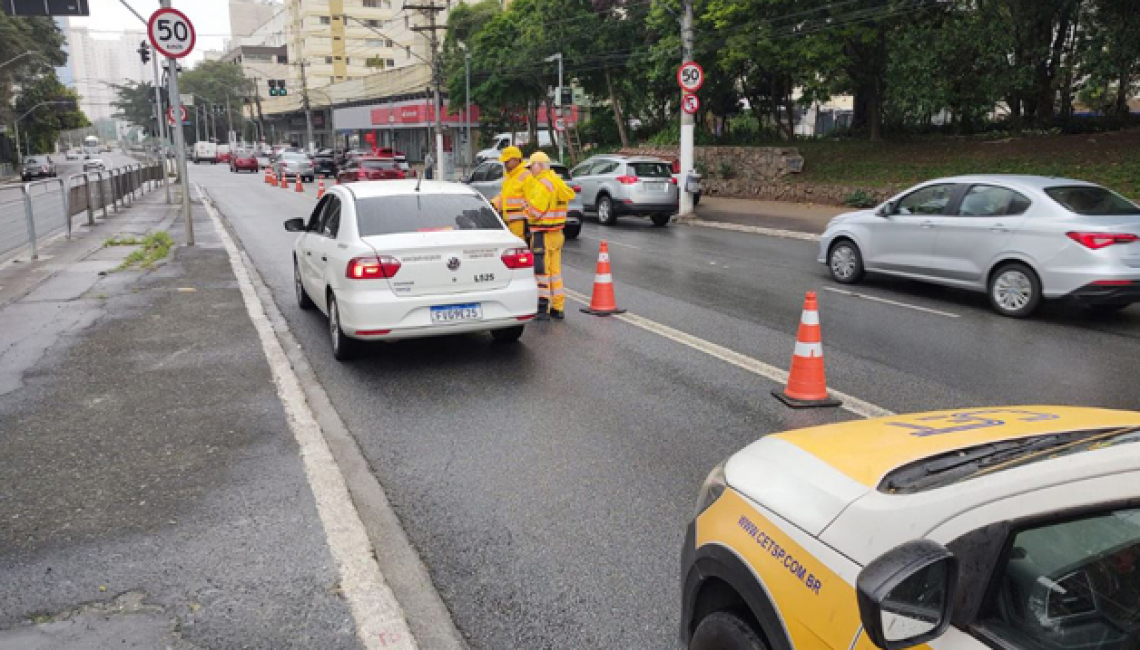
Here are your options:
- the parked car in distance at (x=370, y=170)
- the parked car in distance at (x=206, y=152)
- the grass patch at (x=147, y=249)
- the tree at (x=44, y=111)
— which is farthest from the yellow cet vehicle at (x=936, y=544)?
the parked car in distance at (x=206, y=152)

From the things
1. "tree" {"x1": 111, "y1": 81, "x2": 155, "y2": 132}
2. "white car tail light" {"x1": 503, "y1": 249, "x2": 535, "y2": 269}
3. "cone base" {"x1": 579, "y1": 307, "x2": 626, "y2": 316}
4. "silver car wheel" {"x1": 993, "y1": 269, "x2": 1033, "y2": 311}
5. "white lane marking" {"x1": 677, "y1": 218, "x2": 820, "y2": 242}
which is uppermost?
"tree" {"x1": 111, "y1": 81, "x2": 155, "y2": 132}

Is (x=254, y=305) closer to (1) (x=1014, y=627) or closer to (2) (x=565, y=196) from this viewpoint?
(2) (x=565, y=196)

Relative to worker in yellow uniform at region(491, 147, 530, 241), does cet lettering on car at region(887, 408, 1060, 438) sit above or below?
below

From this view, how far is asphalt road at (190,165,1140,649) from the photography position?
12.6ft

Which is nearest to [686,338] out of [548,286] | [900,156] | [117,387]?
[548,286]

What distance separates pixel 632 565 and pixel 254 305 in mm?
7590

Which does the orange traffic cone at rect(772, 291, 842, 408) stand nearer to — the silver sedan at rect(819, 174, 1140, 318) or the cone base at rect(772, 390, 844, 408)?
the cone base at rect(772, 390, 844, 408)

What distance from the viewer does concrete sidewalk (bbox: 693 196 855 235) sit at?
808 inches

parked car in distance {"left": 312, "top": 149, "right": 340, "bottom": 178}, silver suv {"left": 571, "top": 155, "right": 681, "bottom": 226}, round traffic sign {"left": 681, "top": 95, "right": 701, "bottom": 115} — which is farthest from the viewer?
parked car in distance {"left": 312, "top": 149, "right": 340, "bottom": 178}

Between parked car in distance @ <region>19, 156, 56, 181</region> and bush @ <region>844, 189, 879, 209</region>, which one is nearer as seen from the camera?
bush @ <region>844, 189, 879, 209</region>

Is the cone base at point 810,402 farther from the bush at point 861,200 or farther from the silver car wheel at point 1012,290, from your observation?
the bush at point 861,200

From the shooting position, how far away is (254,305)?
403 inches

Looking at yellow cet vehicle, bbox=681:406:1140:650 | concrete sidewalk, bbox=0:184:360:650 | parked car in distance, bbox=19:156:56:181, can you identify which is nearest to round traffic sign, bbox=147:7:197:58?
concrete sidewalk, bbox=0:184:360:650

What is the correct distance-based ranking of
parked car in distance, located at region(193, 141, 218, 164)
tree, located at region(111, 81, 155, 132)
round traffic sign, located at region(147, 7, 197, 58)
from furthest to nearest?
tree, located at region(111, 81, 155, 132) → parked car in distance, located at region(193, 141, 218, 164) → round traffic sign, located at region(147, 7, 197, 58)
